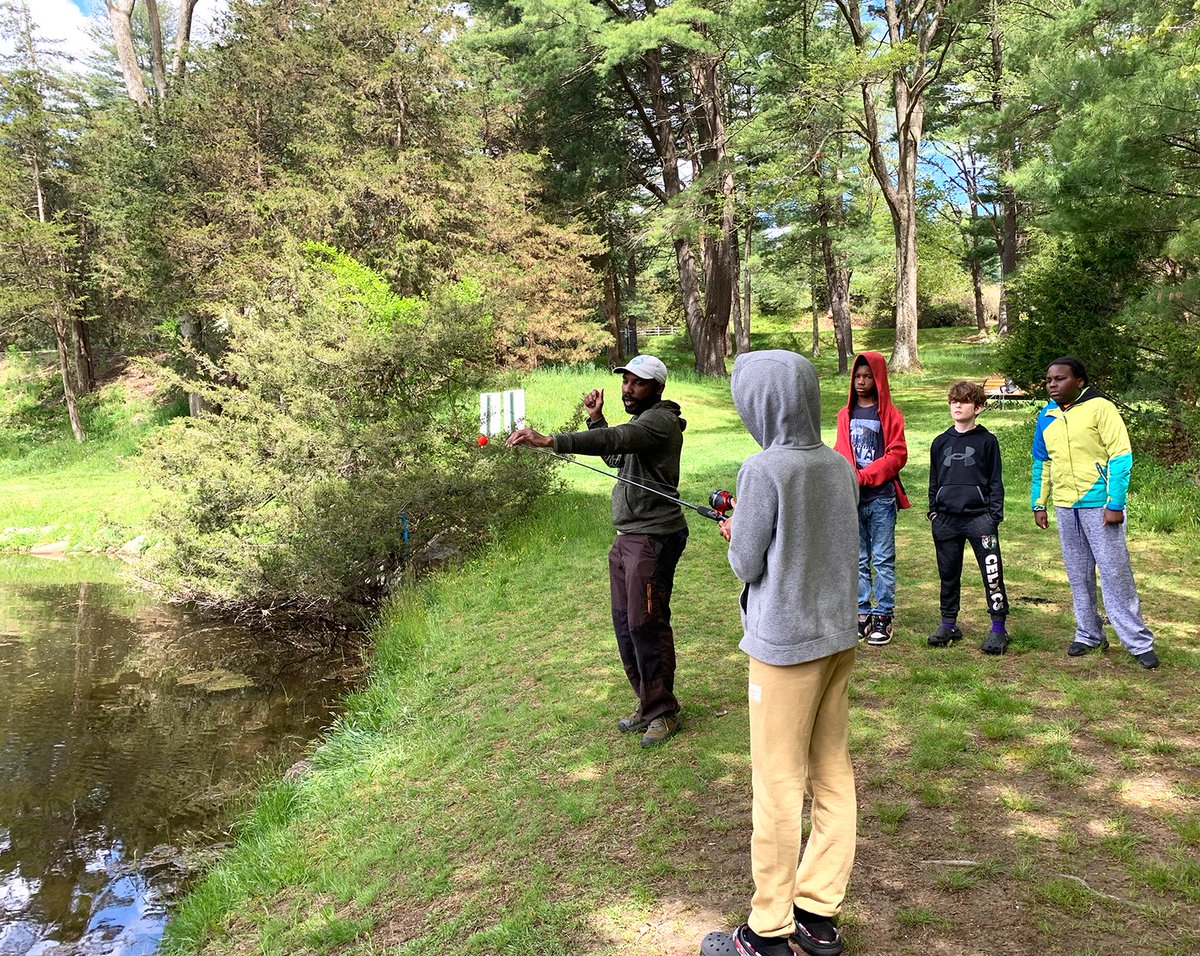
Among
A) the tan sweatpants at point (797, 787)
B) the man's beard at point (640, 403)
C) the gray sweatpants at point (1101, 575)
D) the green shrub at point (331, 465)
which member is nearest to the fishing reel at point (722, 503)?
the man's beard at point (640, 403)

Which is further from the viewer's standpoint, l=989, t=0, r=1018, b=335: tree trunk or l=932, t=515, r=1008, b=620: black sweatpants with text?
l=989, t=0, r=1018, b=335: tree trunk

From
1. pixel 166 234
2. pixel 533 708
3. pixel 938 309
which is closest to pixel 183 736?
pixel 533 708

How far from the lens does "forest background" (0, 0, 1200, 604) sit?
8805mm

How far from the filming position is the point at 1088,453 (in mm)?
4742

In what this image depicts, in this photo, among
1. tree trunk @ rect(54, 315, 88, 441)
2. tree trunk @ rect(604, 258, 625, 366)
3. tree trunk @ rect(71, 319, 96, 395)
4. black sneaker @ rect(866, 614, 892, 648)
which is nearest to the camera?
black sneaker @ rect(866, 614, 892, 648)

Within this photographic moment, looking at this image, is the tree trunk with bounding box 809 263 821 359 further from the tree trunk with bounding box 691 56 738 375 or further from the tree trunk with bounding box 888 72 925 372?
the tree trunk with bounding box 888 72 925 372

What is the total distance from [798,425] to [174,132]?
22427 millimetres

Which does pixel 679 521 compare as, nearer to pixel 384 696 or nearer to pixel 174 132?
pixel 384 696

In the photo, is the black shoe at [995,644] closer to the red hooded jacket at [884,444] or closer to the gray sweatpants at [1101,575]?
the gray sweatpants at [1101,575]

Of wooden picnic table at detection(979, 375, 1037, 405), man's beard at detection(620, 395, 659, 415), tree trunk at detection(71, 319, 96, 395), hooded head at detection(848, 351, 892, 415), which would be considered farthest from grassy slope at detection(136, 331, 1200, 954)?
tree trunk at detection(71, 319, 96, 395)

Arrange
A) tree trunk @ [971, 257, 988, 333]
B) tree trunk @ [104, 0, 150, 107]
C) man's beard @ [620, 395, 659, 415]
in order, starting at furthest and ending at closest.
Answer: tree trunk @ [971, 257, 988, 333] < tree trunk @ [104, 0, 150, 107] < man's beard @ [620, 395, 659, 415]

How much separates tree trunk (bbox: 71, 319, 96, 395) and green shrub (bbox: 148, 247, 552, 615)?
19.8 m

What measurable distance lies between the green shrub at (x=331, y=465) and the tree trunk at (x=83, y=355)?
779 inches

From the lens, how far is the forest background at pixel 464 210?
8.80 meters
